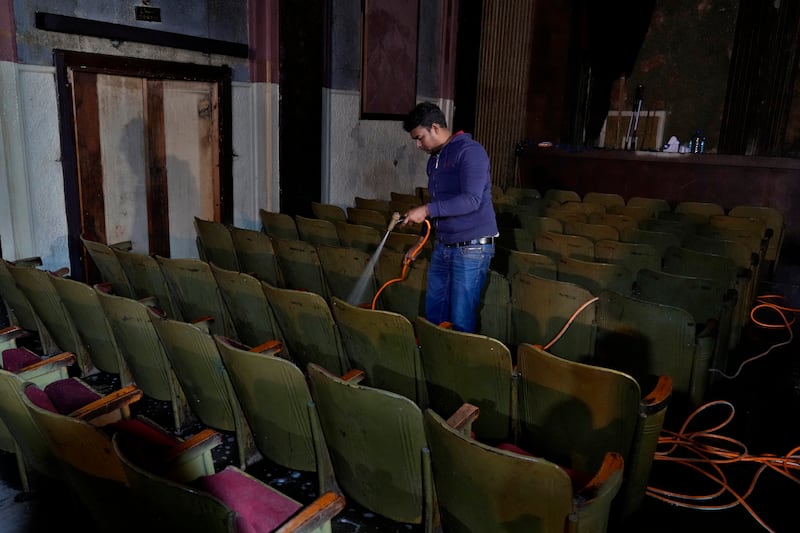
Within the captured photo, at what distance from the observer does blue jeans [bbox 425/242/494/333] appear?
2.88 metres

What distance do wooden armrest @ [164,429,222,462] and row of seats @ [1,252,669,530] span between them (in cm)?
24

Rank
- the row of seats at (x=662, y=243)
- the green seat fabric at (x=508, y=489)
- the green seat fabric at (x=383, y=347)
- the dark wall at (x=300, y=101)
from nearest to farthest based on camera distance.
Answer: the green seat fabric at (x=508, y=489), the green seat fabric at (x=383, y=347), the row of seats at (x=662, y=243), the dark wall at (x=300, y=101)

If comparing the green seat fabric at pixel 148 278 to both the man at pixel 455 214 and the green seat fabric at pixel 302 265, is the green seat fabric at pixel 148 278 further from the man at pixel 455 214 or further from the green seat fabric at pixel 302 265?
the man at pixel 455 214

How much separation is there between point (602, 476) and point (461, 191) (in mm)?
1638

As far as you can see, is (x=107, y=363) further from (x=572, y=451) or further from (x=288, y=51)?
(x=288, y=51)

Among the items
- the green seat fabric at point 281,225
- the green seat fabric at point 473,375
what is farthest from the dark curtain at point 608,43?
the green seat fabric at point 473,375

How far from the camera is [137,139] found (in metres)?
4.73

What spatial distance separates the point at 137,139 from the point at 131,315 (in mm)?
2893

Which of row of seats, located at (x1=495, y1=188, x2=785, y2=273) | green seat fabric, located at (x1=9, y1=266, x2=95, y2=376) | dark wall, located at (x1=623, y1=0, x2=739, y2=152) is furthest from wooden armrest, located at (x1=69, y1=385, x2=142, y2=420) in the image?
dark wall, located at (x1=623, y1=0, x2=739, y2=152)

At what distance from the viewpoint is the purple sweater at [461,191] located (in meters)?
2.73

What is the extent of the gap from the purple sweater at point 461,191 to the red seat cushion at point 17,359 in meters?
1.71

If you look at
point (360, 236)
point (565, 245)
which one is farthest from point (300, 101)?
point (565, 245)

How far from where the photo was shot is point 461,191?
9.20 feet

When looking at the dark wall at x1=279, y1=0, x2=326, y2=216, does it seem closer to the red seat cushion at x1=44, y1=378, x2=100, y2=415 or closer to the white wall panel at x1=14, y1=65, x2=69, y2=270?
the white wall panel at x1=14, y1=65, x2=69, y2=270
